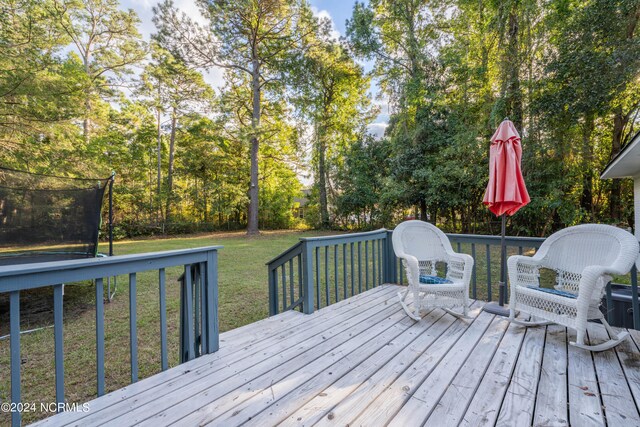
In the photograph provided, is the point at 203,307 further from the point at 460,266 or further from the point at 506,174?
the point at 506,174

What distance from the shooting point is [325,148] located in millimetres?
16594

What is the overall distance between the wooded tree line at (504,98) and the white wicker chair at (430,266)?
5894 mm

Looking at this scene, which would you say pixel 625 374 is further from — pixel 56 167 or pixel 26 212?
pixel 56 167

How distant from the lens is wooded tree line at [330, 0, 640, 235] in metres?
6.06

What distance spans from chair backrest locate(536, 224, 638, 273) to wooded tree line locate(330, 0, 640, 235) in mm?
5473

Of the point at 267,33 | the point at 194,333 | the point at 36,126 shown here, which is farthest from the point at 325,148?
the point at 194,333

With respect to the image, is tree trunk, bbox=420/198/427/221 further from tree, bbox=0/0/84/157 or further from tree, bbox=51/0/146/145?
tree, bbox=51/0/146/145

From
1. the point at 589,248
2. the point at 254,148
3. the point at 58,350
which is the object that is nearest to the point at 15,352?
the point at 58,350

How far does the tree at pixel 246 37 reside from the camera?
444 inches

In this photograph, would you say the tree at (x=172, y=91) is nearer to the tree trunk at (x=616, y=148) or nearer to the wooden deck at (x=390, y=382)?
the wooden deck at (x=390, y=382)

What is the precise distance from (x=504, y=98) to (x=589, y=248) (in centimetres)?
665

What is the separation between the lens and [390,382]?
1829 millimetres

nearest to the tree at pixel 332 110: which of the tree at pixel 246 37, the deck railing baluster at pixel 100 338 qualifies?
the tree at pixel 246 37

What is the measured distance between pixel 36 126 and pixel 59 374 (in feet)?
21.6
